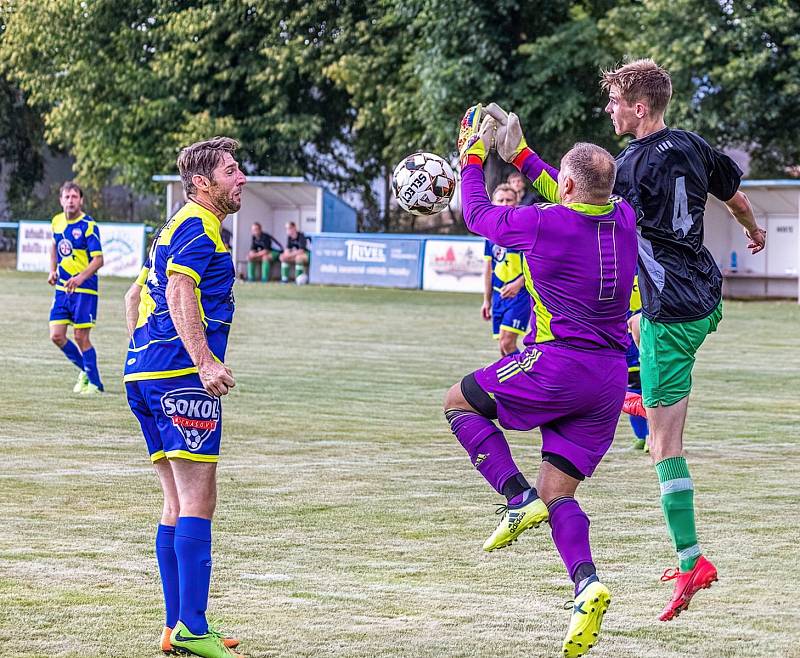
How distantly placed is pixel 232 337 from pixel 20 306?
24.1 ft

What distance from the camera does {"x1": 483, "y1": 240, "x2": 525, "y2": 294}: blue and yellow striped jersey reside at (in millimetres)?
13312

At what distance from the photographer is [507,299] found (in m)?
13.6

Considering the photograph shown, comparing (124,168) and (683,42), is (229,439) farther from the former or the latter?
(124,168)

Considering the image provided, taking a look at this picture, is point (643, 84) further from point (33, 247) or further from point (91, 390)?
point (33, 247)

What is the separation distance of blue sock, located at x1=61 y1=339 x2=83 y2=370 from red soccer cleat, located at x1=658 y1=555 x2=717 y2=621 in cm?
924

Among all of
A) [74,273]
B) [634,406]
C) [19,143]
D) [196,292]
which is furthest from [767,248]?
[19,143]

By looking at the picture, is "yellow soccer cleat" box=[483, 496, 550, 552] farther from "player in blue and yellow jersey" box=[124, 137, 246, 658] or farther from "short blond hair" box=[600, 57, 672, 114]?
"short blond hair" box=[600, 57, 672, 114]

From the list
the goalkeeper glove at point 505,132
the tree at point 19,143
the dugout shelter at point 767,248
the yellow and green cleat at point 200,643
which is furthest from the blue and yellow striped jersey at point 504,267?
the tree at point 19,143

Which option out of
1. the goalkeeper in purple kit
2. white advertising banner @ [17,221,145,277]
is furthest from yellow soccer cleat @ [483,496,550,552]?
white advertising banner @ [17,221,145,277]

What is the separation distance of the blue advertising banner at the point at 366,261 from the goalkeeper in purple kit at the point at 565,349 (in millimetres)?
28945

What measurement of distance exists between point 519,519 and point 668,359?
1.29 metres

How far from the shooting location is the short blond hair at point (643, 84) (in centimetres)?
596

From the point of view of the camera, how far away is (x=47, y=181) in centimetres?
5734

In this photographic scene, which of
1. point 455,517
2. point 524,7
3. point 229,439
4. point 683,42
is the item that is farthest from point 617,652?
point 524,7
